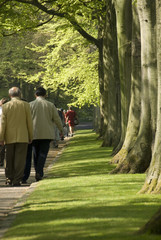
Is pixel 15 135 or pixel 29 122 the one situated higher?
pixel 29 122

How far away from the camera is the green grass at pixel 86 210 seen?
23.0 ft

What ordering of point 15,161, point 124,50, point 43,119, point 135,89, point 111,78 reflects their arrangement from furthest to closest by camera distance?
point 111,78
point 124,50
point 135,89
point 43,119
point 15,161

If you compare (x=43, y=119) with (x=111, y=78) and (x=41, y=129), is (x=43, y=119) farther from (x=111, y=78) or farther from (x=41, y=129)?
(x=111, y=78)

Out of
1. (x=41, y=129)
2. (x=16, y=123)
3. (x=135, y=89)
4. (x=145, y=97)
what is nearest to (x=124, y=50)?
(x=135, y=89)

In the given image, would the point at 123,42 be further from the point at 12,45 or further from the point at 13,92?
the point at 12,45

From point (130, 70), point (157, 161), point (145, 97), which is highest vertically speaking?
point (130, 70)

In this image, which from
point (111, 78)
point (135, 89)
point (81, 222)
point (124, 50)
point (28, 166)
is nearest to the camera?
point (81, 222)

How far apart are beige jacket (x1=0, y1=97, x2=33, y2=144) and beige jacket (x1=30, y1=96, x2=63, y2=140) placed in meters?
0.48

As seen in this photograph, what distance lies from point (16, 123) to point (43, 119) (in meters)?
0.90

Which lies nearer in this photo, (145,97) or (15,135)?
(15,135)

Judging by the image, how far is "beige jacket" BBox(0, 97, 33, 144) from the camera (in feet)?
44.9

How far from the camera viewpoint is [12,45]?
179 feet

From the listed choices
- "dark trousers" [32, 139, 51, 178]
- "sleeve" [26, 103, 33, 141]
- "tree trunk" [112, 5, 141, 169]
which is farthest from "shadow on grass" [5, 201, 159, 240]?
"tree trunk" [112, 5, 141, 169]

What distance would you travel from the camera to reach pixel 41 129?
14383mm
